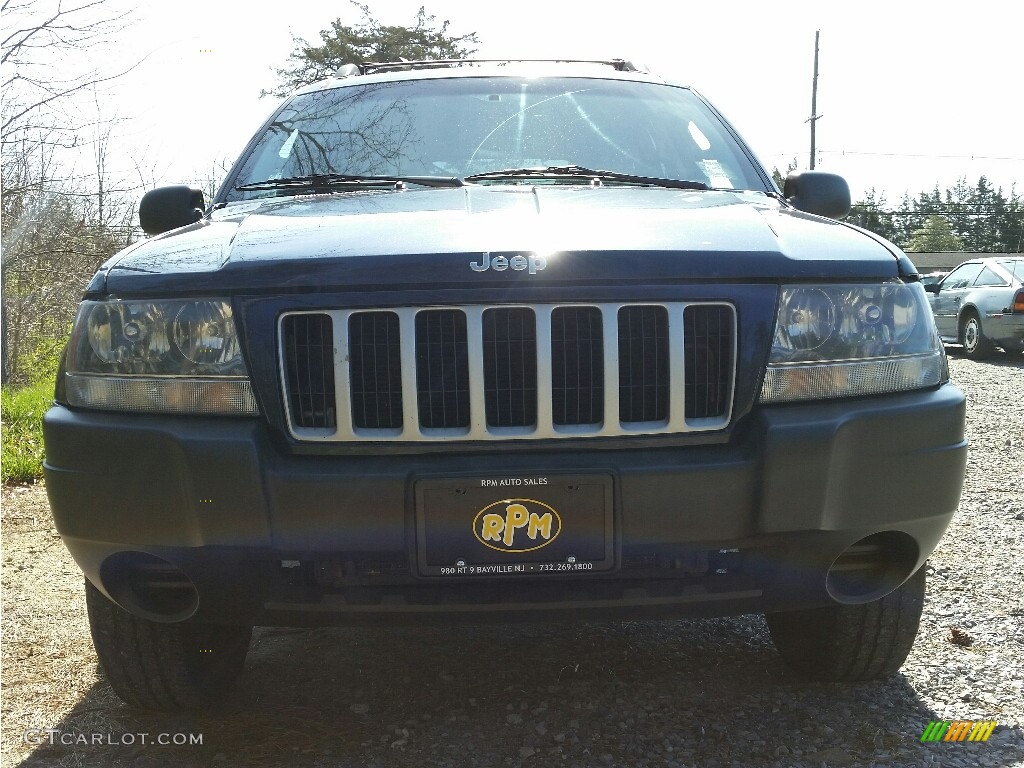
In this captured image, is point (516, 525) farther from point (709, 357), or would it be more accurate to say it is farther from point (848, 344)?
point (848, 344)

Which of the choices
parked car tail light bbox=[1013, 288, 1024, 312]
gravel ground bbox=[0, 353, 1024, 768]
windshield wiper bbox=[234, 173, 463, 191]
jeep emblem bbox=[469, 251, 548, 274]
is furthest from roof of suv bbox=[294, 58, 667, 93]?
parked car tail light bbox=[1013, 288, 1024, 312]

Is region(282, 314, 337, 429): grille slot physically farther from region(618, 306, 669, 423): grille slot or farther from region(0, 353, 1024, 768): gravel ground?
region(0, 353, 1024, 768): gravel ground

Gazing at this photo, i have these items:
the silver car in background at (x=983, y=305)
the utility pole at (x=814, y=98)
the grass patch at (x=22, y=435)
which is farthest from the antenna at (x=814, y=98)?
the grass patch at (x=22, y=435)

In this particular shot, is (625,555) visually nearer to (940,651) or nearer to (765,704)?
(765,704)

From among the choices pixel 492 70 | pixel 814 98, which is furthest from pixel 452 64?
pixel 814 98

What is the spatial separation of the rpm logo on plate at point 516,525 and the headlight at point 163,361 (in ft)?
1.81

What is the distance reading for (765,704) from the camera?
9.12ft

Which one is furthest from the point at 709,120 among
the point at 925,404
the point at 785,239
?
the point at 925,404

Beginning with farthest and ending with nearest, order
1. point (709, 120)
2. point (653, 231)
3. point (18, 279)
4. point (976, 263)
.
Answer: point (976, 263) → point (18, 279) → point (709, 120) → point (653, 231)

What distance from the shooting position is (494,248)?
2262 millimetres

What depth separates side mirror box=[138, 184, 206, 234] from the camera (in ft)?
11.1

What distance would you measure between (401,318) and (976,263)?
51.1 ft

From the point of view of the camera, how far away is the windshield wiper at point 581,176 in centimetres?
320

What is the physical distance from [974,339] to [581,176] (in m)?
13.4
